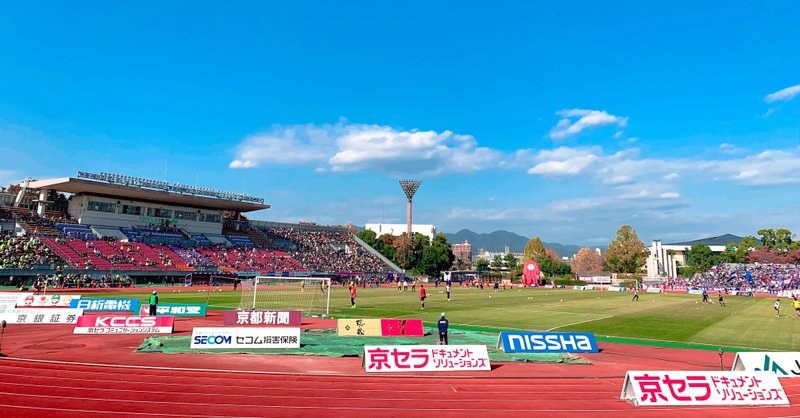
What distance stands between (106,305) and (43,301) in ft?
14.7

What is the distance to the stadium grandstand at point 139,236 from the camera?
52312mm

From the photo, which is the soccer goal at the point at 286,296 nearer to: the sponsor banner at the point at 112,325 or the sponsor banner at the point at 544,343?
the sponsor banner at the point at 112,325

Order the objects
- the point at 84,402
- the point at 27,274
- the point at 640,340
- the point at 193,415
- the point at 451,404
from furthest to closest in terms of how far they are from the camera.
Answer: the point at 27,274 → the point at 640,340 → the point at 451,404 → the point at 84,402 → the point at 193,415

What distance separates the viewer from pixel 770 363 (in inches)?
559

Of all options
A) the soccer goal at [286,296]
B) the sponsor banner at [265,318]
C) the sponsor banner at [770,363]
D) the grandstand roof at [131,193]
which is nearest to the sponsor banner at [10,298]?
the soccer goal at [286,296]

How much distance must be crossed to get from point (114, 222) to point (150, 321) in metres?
55.6

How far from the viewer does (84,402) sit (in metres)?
10.7

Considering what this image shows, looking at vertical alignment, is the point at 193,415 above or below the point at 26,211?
below

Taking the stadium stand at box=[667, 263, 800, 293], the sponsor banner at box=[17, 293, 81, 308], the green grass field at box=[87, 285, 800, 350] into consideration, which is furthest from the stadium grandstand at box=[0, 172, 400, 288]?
the stadium stand at box=[667, 263, 800, 293]

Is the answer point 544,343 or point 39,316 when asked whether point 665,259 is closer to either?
point 544,343

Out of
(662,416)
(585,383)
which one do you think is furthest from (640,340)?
(662,416)

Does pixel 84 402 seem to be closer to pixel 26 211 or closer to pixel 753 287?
pixel 26 211

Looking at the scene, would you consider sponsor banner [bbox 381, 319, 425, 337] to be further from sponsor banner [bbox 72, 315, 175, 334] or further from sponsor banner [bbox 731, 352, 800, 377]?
sponsor banner [bbox 731, 352, 800, 377]

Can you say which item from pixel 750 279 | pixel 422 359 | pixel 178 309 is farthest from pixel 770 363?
pixel 750 279
